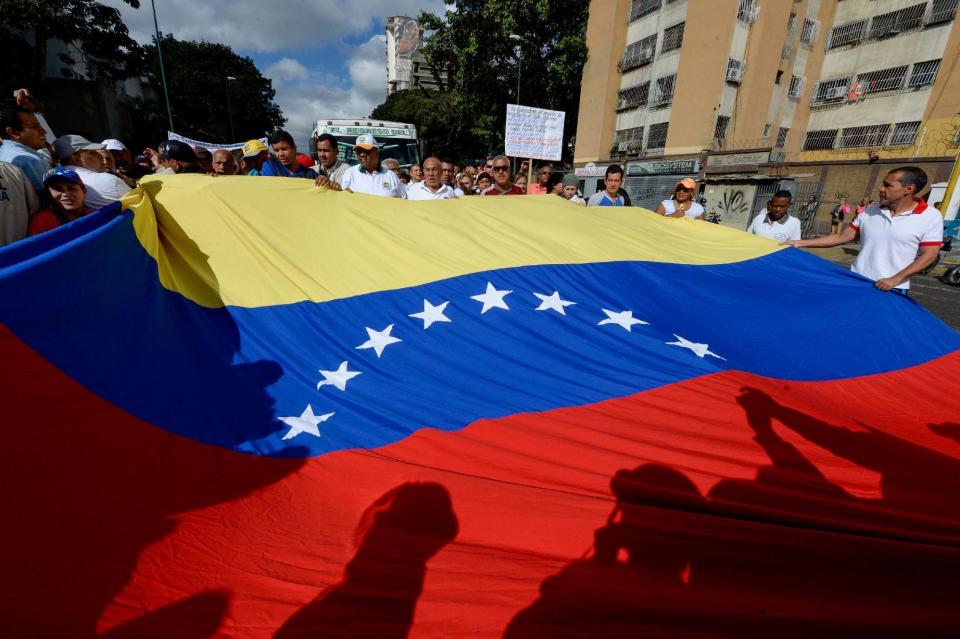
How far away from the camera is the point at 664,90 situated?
25578mm

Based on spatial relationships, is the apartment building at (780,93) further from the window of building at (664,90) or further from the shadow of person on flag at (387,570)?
the shadow of person on flag at (387,570)

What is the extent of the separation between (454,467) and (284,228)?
7.50ft

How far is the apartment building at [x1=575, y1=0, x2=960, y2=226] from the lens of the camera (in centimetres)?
2094

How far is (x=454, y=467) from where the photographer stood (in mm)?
2127

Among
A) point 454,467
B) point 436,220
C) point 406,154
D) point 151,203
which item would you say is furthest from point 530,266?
point 406,154

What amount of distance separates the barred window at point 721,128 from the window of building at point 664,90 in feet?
10.5

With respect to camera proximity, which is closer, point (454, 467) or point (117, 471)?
point (117, 471)

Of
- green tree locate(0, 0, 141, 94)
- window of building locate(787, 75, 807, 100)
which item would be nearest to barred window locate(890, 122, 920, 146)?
window of building locate(787, 75, 807, 100)

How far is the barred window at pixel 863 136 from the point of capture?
22.9 m

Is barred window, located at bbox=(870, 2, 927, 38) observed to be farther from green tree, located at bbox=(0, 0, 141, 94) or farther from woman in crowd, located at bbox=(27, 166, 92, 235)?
green tree, located at bbox=(0, 0, 141, 94)

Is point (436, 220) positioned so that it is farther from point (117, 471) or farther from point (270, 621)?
point (270, 621)

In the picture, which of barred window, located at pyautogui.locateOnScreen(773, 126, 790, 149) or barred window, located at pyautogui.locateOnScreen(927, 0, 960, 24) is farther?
barred window, located at pyautogui.locateOnScreen(773, 126, 790, 149)

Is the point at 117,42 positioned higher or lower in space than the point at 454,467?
higher

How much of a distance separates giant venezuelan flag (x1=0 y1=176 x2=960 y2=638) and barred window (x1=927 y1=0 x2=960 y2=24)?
28844 mm
